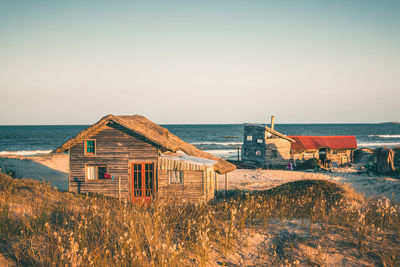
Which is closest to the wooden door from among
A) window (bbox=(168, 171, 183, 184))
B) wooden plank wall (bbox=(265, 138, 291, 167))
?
window (bbox=(168, 171, 183, 184))

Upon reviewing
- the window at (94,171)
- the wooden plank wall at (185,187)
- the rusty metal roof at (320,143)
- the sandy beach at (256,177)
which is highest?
the rusty metal roof at (320,143)

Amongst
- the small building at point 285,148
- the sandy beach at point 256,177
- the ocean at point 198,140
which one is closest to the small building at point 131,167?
the sandy beach at point 256,177

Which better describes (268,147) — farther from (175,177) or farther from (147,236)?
(147,236)

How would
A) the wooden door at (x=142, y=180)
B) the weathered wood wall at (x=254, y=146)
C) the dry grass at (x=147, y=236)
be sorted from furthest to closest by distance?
the weathered wood wall at (x=254, y=146) < the wooden door at (x=142, y=180) < the dry grass at (x=147, y=236)

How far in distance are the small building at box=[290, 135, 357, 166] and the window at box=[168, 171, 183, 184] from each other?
77.6 ft

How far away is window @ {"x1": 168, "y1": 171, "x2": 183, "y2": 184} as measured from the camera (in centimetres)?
1703

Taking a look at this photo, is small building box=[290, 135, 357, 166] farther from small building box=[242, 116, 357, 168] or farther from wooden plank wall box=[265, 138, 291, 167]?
wooden plank wall box=[265, 138, 291, 167]

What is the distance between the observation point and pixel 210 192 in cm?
1752

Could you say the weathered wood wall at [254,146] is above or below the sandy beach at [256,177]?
above

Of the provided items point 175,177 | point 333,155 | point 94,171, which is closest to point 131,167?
point 94,171

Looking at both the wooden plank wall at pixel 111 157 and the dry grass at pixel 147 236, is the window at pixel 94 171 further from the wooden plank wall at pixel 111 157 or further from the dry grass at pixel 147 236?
the dry grass at pixel 147 236

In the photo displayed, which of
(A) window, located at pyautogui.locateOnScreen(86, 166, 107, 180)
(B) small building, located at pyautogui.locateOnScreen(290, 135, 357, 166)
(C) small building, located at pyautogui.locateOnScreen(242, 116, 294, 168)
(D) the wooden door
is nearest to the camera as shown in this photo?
(D) the wooden door

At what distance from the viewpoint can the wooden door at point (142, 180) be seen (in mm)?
17000

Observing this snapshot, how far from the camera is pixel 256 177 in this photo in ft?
97.2
